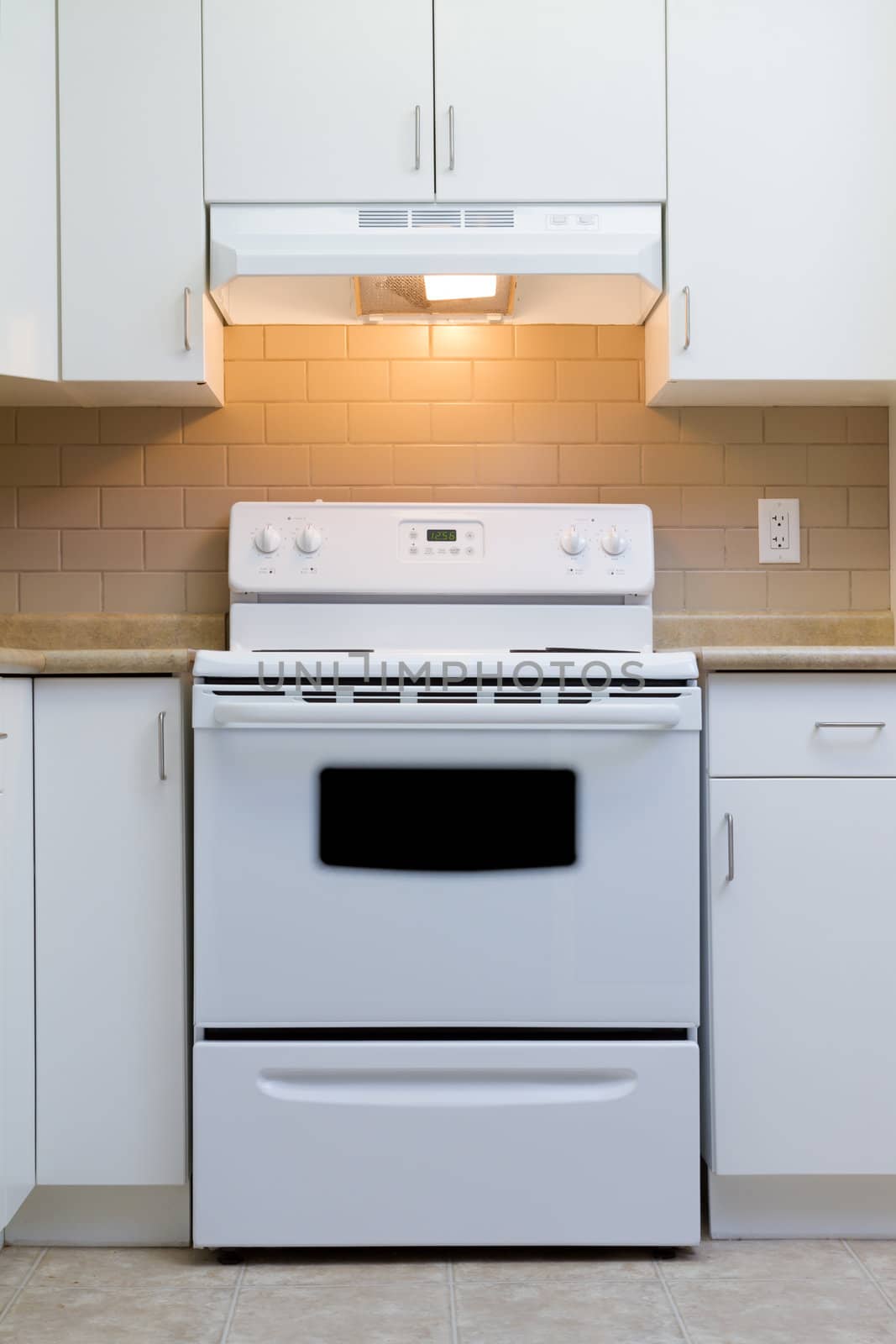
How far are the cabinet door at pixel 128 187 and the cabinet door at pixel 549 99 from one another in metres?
0.43

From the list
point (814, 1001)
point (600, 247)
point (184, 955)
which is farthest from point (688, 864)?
point (600, 247)

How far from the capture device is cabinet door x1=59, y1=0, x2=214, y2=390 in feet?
6.59

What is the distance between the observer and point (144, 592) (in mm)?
2299

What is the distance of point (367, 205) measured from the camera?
6.66ft

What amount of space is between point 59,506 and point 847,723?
59.1 inches

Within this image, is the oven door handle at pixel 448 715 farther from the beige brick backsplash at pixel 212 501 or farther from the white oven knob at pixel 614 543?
the beige brick backsplash at pixel 212 501

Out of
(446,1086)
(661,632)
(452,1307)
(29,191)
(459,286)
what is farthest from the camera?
(661,632)

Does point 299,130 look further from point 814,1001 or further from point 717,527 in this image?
point 814,1001

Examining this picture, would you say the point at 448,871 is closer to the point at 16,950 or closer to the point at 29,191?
the point at 16,950

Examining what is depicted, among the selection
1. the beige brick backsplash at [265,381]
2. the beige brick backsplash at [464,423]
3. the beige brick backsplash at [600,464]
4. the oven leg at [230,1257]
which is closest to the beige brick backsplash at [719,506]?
the beige brick backsplash at [600,464]

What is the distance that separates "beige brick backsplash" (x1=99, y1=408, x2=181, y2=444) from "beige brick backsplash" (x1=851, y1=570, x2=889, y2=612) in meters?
1.34

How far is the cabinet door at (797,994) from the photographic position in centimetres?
174

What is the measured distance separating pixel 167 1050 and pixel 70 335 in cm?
118

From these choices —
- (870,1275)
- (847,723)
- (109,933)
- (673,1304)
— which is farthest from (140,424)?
(870,1275)
